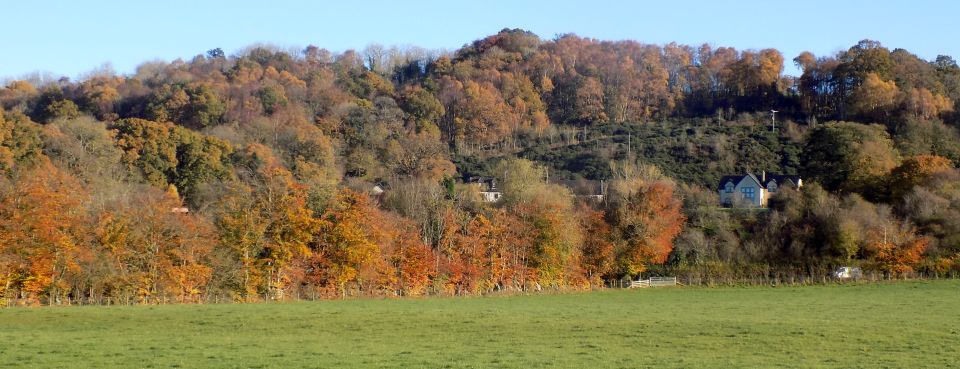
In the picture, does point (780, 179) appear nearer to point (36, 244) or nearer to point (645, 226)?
point (645, 226)

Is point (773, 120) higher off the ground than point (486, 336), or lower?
higher

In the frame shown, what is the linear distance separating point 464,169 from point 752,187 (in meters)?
31.1

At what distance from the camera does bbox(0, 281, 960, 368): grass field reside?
18969 millimetres

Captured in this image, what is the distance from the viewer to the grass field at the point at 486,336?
1897 centimetres

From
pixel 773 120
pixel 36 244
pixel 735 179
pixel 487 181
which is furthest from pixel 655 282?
pixel 773 120

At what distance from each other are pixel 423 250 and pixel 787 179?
174 feet

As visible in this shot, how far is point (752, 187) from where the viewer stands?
294ft

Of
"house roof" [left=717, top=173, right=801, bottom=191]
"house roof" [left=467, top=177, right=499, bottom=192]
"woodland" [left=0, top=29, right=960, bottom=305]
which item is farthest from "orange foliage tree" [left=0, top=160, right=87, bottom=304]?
"house roof" [left=717, top=173, right=801, bottom=191]

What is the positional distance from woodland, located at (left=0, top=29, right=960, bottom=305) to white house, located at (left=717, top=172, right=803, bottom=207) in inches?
73.7

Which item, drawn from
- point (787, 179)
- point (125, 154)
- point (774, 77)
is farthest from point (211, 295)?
point (774, 77)

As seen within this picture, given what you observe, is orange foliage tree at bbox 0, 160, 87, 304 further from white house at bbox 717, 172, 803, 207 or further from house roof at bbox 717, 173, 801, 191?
house roof at bbox 717, 173, 801, 191

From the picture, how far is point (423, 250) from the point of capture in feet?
167

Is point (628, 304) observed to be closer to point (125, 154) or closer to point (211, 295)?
point (211, 295)

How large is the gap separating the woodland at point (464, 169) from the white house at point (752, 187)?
1.87 meters
